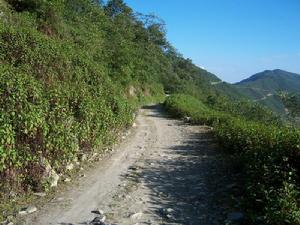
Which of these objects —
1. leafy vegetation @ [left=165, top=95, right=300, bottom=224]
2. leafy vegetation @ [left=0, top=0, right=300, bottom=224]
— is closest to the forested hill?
leafy vegetation @ [left=0, top=0, right=300, bottom=224]

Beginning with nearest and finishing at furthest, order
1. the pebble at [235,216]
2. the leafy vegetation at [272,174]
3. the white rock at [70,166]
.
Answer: the leafy vegetation at [272,174] < the pebble at [235,216] < the white rock at [70,166]

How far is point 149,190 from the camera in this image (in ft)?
32.0

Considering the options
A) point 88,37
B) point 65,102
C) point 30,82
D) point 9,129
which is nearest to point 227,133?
point 65,102

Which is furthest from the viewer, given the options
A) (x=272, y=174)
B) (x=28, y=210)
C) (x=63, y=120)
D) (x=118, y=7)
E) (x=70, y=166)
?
(x=118, y=7)

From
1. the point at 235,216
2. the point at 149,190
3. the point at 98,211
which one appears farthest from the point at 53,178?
the point at 235,216

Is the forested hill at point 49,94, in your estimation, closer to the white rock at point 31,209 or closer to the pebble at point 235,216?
the white rock at point 31,209

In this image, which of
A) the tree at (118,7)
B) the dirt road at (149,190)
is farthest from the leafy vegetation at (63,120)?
the tree at (118,7)

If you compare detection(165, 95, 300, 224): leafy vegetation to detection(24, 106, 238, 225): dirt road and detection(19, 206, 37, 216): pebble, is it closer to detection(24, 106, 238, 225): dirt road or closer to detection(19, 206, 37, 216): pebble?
detection(24, 106, 238, 225): dirt road

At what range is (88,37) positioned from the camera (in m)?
23.0

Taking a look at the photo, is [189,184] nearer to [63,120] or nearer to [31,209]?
[63,120]

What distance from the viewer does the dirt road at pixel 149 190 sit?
7.95 m

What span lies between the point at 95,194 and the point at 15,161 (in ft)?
6.75

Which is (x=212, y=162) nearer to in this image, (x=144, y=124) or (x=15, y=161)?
(x=15, y=161)

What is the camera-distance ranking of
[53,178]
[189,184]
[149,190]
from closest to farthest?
[53,178]
[149,190]
[189,184]
